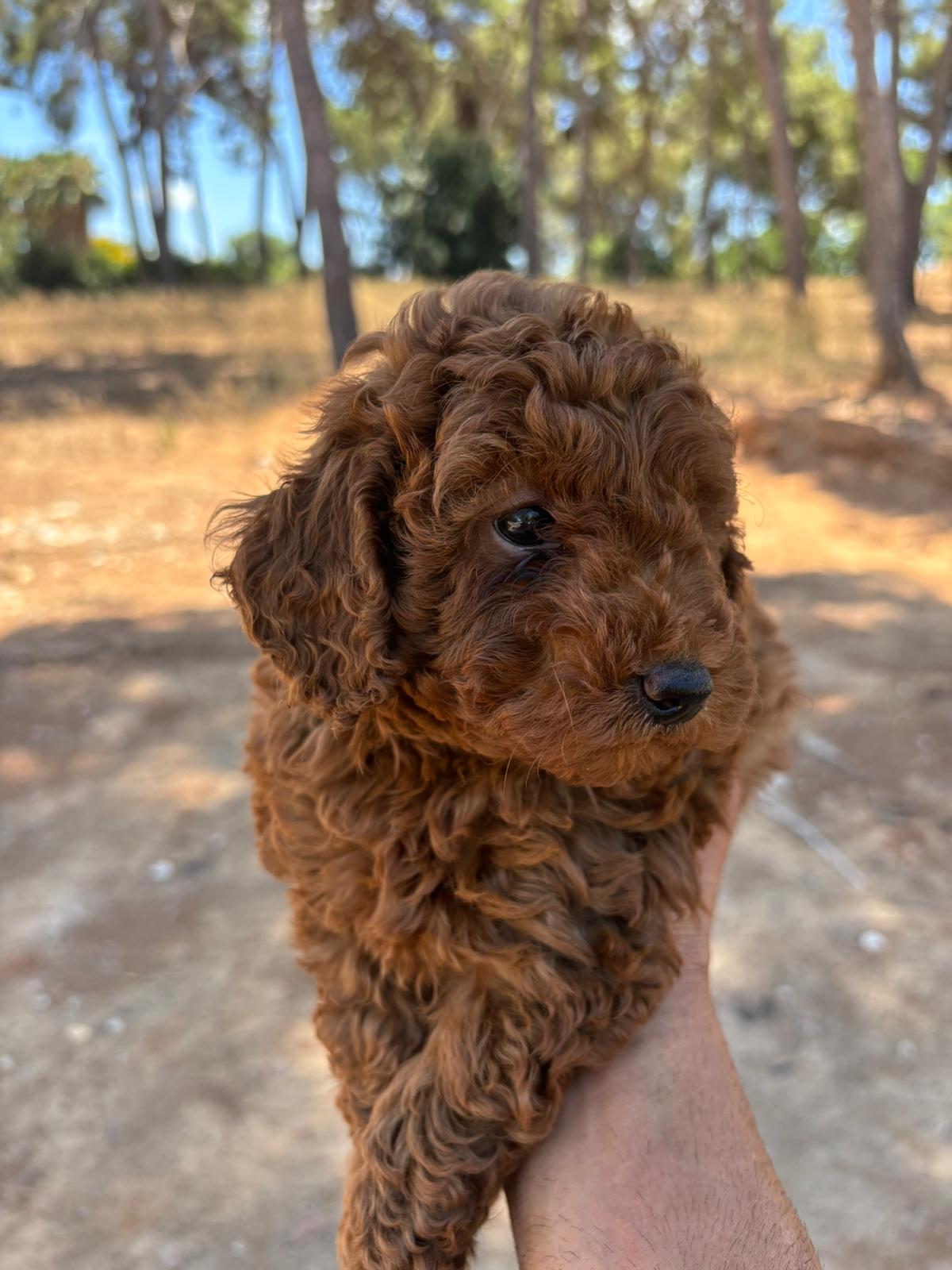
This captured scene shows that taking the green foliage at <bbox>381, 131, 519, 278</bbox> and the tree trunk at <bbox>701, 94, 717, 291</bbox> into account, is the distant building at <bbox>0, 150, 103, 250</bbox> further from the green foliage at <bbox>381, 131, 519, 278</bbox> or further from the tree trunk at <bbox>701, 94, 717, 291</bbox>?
the tree trunk at <bbox>701, 94, 717, 291</bbox>

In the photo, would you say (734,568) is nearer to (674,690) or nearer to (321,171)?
(674,690)

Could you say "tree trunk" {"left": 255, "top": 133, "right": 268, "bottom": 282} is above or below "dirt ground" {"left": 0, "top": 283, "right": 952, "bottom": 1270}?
above

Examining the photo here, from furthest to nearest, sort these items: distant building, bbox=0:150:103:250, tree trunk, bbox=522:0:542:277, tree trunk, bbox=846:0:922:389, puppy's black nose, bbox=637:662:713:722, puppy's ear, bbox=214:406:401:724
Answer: distant building, bbox=0:150:103:250
tree trunk, bbox=522:0:542:277
tree trunk, bbox=846:0:922:389
puppy's ear, bbox=214:406:401:724
puppy's black nose, bbox=637:662:713:722

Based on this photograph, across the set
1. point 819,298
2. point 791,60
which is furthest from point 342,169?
Result: point 819,298

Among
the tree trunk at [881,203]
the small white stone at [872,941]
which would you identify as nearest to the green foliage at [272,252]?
the tree trunk at [881,203]

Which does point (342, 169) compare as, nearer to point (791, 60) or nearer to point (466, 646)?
point (791, 60)

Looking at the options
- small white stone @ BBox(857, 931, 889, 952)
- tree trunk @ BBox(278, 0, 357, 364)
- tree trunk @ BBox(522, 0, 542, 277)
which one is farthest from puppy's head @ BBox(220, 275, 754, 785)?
tree trunk @ BBox(522, 0, 542, 277)

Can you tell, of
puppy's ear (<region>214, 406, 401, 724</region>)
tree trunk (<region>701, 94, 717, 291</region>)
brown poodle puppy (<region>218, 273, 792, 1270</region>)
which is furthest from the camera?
tree trunk (<region>701, 94, 717, 291</region>)

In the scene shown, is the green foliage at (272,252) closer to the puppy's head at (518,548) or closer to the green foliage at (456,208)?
the green foliage at (456,208)
